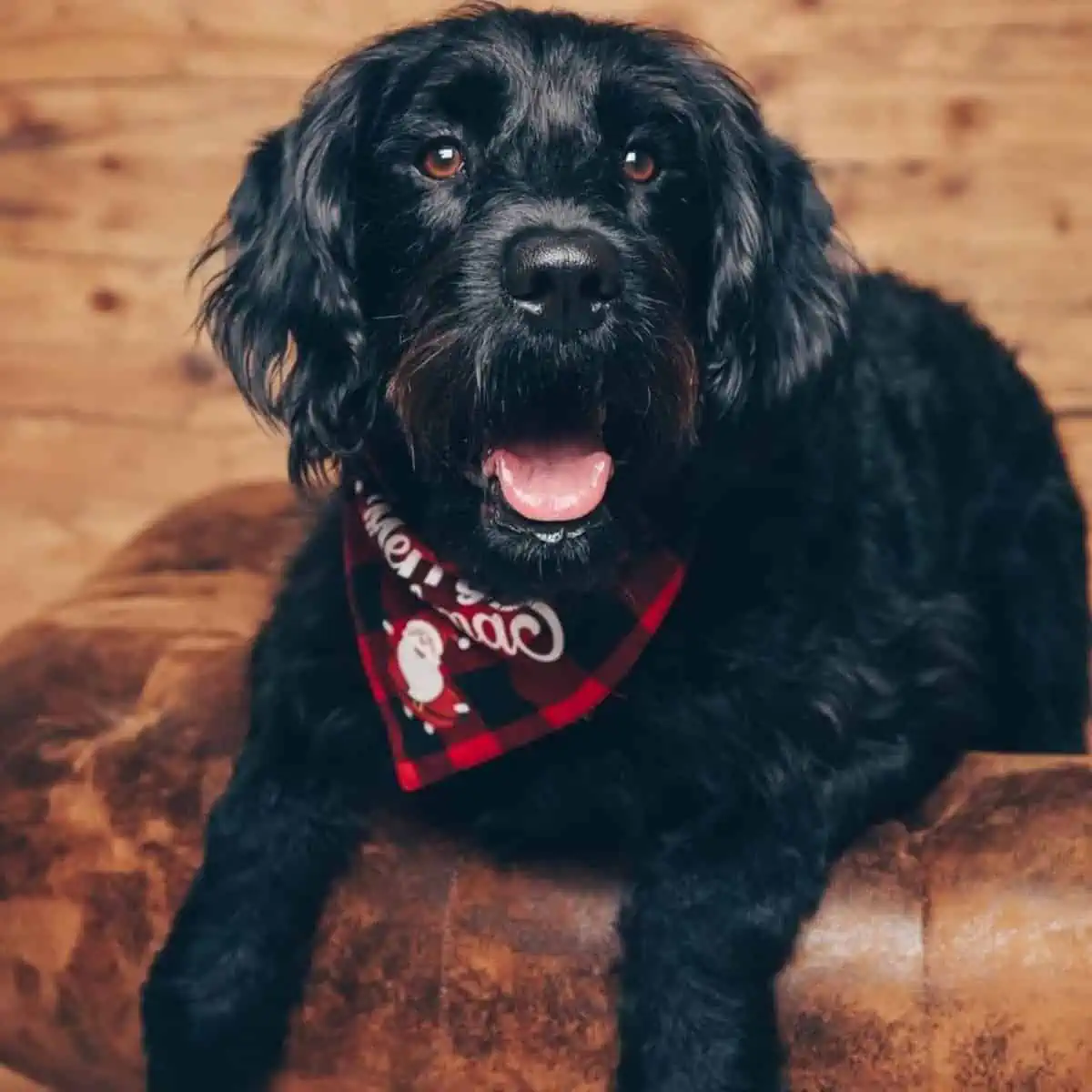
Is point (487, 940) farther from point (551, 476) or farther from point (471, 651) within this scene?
point (551, 476)

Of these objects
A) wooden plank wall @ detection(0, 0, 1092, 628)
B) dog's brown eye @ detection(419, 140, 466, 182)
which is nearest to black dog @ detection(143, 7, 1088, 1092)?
dog's brown eye @ detection(419, 140, 466, 182)

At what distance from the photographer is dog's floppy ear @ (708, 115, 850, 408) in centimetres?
146

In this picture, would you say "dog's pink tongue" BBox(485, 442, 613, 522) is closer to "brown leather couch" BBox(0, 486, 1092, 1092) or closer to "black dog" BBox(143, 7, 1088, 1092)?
"black dog" BBox(143, 7, 1088, 1092)

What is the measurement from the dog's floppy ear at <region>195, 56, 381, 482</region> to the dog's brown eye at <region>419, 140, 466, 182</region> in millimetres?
78

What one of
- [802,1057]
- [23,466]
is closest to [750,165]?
[802,1057]

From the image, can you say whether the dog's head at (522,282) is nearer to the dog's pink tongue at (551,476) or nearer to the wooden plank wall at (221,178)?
the dog's pink tongue at (551,476)

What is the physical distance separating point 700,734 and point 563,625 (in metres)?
0.16

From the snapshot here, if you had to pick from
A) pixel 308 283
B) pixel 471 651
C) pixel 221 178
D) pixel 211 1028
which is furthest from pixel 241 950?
pixel 221 178

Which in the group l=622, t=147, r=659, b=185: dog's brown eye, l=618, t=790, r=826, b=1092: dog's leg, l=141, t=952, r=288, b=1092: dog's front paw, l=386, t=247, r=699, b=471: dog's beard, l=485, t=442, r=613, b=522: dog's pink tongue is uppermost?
l=622, t=147, r=659, b=185: dog's brown eye

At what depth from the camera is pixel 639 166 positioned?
142 cm

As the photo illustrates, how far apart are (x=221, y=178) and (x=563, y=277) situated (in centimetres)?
149

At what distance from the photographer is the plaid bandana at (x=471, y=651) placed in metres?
1.43

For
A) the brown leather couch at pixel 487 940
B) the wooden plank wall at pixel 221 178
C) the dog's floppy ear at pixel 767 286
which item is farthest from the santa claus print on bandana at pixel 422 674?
the wooden plank wall at pixel 221 178

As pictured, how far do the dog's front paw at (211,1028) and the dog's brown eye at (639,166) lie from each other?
740 mm
